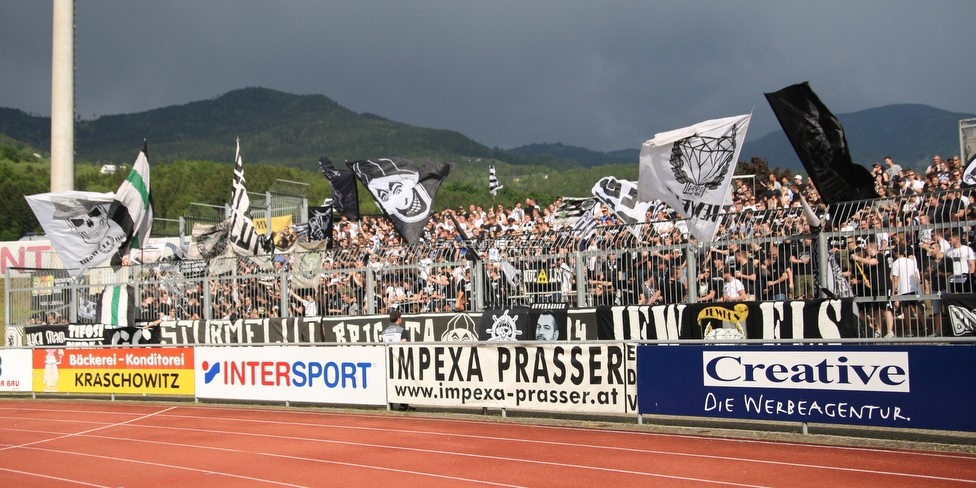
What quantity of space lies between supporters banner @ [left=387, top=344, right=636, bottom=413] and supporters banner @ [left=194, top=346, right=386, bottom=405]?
19.9 inches

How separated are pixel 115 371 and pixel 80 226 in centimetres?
407

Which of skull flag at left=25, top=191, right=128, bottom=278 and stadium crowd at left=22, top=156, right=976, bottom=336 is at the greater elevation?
skull flag at left=25, top=191, right=128, bottom=278

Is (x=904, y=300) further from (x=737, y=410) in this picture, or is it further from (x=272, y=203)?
(x=272, y=203)

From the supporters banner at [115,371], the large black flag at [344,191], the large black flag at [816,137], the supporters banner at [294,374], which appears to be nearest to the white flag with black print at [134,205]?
the supporters banner at [115,371]

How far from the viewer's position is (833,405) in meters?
11.6

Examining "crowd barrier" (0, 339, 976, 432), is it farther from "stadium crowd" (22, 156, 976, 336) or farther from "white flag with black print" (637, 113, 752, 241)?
"stadium crowd" (22, 156, 976, 336)

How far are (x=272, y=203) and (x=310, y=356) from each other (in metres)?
21.1

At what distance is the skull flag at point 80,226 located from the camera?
21.5m

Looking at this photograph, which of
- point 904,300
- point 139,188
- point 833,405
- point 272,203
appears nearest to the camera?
point 833,405

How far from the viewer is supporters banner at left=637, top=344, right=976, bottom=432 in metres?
10.7

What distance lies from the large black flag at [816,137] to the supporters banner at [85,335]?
16742 mm

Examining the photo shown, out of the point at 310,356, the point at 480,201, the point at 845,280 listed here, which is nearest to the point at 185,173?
the point at 480,201

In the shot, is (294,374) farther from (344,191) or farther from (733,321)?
(733,321)

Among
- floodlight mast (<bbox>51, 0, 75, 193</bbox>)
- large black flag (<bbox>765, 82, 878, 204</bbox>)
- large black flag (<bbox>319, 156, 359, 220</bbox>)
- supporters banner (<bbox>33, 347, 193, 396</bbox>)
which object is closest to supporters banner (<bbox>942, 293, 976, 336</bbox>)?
large black flag (<bbox>765, 82, 878, 204</bbox>)
